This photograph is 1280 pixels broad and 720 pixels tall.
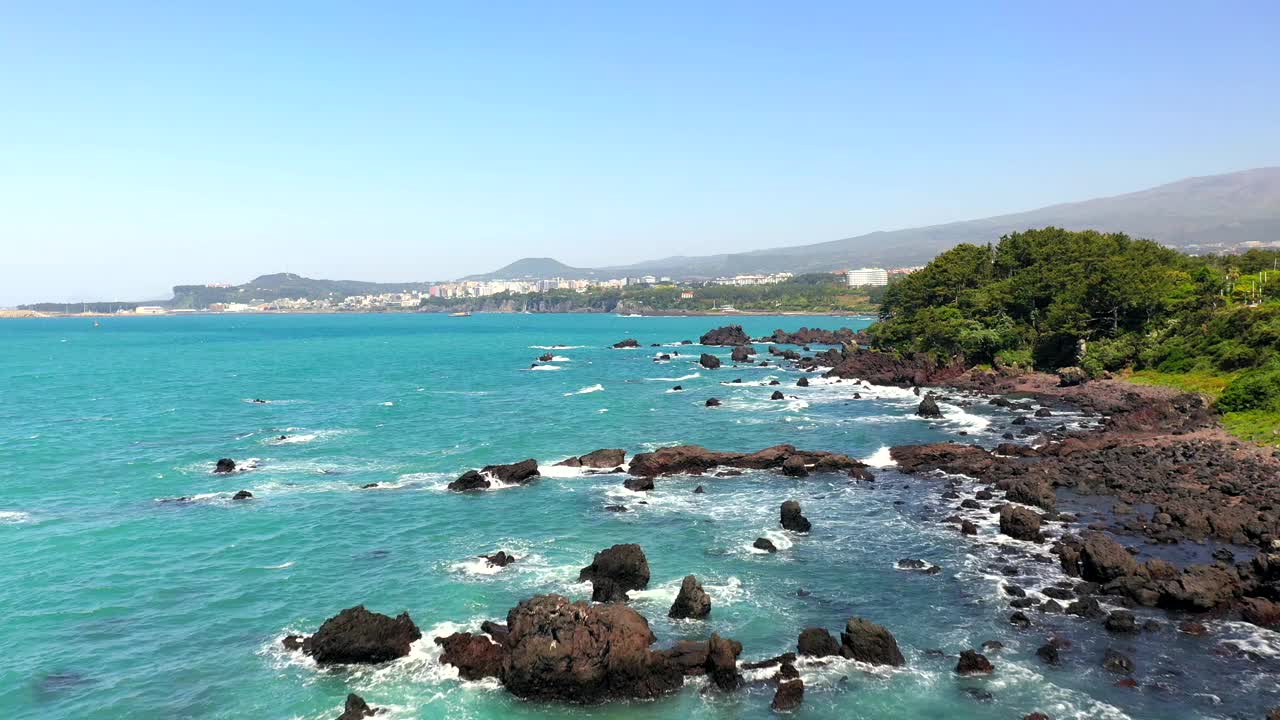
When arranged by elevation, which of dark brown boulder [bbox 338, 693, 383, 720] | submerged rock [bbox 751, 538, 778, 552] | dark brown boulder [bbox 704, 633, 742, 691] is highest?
dark brown boulder [bbox 338, 693, 383, 720]

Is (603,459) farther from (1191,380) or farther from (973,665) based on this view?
(1191,380)

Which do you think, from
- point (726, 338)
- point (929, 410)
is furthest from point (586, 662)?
point (726, 338)

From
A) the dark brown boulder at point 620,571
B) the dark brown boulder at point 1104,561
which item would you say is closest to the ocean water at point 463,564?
the dark brown boulder at point 620,571

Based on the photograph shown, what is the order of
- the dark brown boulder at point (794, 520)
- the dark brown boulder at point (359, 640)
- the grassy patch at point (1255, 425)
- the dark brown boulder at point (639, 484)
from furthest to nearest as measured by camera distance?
the grassy patch at point (1255, 425) → the dark brown boulder at point (639, 484) → the dark brown boulder at point (794, 520) → the dark brown boulder at point (359, 640)

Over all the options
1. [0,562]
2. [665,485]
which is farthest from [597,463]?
[0,562]

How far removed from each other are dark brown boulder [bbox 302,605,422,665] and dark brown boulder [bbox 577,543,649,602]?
6.95 meters

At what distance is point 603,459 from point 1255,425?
39.7 m

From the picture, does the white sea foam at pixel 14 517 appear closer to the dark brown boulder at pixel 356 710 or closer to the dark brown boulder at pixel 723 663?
the dark brown boulder at pixel 356 710

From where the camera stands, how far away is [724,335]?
507 ft

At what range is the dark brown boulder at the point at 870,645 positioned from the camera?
2369 centimetres

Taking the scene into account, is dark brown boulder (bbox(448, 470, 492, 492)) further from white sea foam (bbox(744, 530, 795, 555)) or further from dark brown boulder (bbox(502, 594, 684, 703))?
dark brown boulder (bbox(502, 594, 684, 703))

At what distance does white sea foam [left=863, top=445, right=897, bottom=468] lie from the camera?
160 feet

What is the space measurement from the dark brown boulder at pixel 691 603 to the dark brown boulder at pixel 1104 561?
13931mm

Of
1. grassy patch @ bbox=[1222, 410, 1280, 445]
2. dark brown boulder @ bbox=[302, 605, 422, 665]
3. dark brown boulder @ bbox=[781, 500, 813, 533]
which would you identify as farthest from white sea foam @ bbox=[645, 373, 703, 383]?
dark brown boulder @ bbox=[302, 605, 422, 665]
